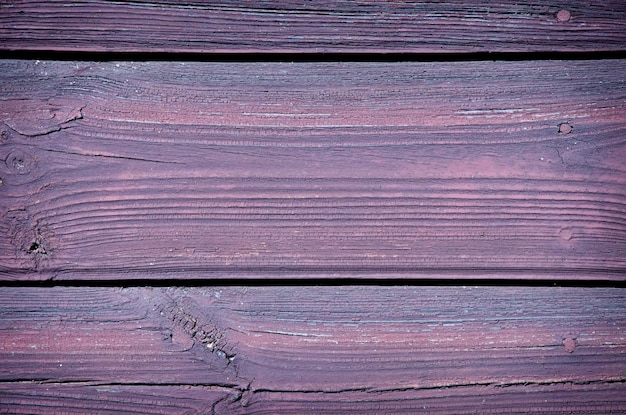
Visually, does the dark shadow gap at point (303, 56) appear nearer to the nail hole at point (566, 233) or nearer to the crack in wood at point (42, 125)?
the crack in wood at point (42, 125)

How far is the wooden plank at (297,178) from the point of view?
48 centimetres

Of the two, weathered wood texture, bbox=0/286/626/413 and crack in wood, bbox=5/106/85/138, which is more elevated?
crack in wood, bbox=5/106/85/138

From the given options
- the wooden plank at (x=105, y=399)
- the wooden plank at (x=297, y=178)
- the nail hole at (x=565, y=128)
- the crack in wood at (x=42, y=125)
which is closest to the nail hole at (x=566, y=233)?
the wooden plank at (x=297, y=178)

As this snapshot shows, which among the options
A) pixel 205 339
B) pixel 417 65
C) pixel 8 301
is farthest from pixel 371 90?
pixel 8 301

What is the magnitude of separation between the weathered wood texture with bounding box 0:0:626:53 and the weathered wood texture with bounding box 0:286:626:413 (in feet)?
0.95

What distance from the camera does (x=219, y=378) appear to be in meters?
0.49

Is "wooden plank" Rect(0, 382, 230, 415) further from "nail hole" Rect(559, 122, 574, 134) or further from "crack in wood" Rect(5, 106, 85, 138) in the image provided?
"nail hole" Rect(559, 122, 574, 134)

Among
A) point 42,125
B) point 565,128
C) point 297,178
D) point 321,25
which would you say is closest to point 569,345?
point 565,128

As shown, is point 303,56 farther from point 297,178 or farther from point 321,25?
point 297,178

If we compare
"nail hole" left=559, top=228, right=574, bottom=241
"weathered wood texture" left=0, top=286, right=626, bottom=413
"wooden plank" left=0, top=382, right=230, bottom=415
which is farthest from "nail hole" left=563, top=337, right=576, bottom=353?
"wooden plank" left=0, top=382, right=230, bottom=415

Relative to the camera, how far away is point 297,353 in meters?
0.50

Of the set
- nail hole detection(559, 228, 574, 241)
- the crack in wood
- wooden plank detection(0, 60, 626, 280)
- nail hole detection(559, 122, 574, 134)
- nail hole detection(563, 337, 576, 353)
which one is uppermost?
the crack in wood

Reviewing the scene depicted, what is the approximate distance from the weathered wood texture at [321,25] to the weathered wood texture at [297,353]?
29 centimetres

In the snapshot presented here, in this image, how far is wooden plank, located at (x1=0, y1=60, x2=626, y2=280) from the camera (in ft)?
1.59
